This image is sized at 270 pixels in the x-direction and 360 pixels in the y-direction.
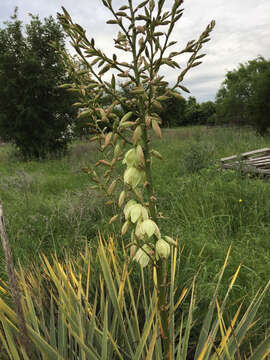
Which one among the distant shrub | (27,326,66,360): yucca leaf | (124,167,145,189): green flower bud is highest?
(124,167,145,189): green flower bud

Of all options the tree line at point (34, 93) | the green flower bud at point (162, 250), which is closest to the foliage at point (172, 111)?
the green flower bud at point (162, 250)

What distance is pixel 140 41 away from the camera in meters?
0.80

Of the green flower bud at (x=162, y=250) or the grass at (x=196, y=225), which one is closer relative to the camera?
the green flower bud at (x=162, y=250)

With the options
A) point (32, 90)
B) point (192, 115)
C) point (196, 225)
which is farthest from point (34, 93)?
point (192, 115)

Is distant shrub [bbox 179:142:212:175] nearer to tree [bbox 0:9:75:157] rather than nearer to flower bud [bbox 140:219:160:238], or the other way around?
flower bud [bbox 140:219:160:238]

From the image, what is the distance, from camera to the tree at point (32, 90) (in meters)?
8.68

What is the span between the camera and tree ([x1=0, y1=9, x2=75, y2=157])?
8680mm

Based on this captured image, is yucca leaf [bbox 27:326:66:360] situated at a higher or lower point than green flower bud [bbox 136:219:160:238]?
lower

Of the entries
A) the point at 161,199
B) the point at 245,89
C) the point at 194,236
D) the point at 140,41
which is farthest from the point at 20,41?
the point at 245,89

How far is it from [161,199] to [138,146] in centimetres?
268

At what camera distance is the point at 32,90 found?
892 cm

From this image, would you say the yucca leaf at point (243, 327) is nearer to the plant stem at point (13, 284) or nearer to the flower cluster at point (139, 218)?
the flower cluster at point (139, 218)

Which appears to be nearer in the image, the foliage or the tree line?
the foliage

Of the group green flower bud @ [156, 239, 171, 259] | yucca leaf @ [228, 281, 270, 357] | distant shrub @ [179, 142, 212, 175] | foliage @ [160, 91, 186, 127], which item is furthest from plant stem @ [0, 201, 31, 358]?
distant shrub @ [179, 142, 212, 175]
